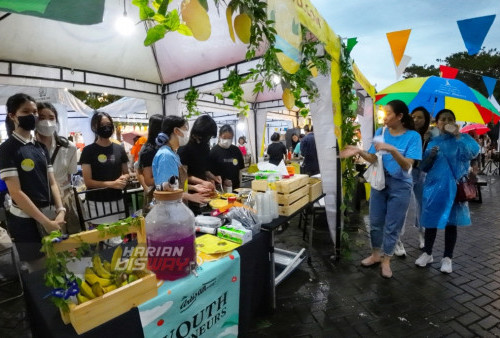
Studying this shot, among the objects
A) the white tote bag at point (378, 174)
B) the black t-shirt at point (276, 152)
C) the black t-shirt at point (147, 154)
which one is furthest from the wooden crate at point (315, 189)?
the black t-shirt at point (276, 152)

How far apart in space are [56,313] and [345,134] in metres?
3.27

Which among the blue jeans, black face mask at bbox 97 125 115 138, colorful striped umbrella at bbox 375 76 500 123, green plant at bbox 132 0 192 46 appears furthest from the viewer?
black face mask at bbox 97 125 115 138

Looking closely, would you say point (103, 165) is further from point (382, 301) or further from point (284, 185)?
point (382, 301)

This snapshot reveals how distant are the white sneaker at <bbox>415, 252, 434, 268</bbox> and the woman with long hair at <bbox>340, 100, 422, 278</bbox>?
0.54m

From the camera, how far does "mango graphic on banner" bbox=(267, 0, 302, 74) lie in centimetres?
175

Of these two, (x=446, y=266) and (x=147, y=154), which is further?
(x=446, y=266)

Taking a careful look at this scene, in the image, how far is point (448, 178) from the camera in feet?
10.9

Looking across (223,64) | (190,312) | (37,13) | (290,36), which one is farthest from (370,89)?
(37,13)

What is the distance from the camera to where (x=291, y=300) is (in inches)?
113

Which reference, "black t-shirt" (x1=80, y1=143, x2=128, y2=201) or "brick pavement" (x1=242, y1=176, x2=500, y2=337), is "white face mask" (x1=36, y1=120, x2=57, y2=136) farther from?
"brick pavement" (x1=242, y1=176, x2=500, y2=337)

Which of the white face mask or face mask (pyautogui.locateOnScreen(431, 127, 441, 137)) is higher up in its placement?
the white face mask

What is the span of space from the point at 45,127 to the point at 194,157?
5.09 feet

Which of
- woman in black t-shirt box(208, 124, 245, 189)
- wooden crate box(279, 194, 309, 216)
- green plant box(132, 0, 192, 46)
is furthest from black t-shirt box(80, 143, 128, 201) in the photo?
green plant box(132, 0, 192, 46)

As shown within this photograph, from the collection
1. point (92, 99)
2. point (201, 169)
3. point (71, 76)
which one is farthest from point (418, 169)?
point (92, 99)
